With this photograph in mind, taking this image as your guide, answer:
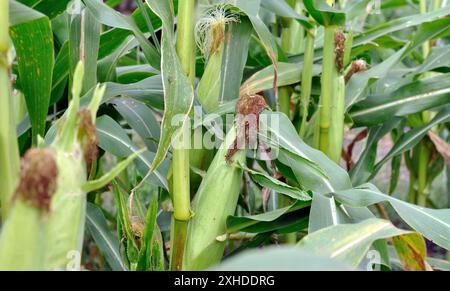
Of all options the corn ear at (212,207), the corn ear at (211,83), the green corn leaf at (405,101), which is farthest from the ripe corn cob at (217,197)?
the green corn leaf at (405,101)

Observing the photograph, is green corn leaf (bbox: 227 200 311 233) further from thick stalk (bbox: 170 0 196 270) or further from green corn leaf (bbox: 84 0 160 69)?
green corn leaf (bbox: 84 0 160 69)

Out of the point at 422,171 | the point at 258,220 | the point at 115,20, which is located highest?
the point at 115,20

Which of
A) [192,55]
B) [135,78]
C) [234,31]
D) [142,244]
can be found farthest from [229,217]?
[135,78]

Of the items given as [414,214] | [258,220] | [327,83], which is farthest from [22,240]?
[327,83]

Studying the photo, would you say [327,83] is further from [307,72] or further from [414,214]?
[414,214]

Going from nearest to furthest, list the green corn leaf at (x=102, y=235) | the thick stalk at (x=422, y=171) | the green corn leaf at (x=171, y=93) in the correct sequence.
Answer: the green corn leaf at (x=171, y=93), the green corn leaf at (x=102, y=235), the thick stalk at (x=422, y=171)

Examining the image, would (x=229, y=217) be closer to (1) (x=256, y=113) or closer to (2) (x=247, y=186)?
(1) (x=256, y=113)

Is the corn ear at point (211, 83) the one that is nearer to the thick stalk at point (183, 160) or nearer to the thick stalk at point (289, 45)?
the thick stalk at point (183, 160)
